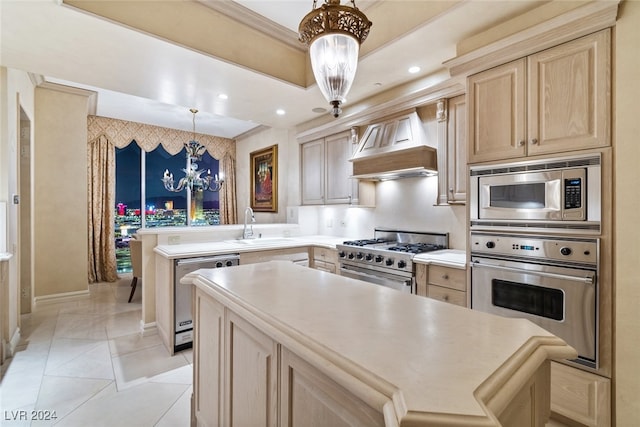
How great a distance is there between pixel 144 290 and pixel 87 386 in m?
1.04

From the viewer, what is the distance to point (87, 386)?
2234mm

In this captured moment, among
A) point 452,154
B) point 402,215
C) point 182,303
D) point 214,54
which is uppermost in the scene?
point 214,54

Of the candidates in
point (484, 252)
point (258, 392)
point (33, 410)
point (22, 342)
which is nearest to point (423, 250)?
point (484, 252)

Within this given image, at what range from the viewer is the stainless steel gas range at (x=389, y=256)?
2658mm

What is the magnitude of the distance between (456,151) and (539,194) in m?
0.95

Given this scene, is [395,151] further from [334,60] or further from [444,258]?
[334,60]

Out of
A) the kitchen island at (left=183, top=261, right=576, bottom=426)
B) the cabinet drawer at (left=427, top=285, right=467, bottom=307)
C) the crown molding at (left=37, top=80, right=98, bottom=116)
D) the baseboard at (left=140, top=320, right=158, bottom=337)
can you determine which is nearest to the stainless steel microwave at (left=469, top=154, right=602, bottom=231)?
the cabinet drawer at (left=427, top=285, right=467, bottom=307)

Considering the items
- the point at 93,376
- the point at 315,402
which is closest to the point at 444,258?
the point at 315,402

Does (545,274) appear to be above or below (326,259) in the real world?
above

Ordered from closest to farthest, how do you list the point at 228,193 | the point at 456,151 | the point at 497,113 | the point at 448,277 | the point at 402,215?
1. the point at 497,113
2. the point at 448,277
3. the point at 456,151
4. the point at 402,215
5. the point at 228,193

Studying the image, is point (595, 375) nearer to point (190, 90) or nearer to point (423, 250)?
point (423, 250)

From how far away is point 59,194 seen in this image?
4.14 meters

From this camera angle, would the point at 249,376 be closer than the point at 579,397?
Yes

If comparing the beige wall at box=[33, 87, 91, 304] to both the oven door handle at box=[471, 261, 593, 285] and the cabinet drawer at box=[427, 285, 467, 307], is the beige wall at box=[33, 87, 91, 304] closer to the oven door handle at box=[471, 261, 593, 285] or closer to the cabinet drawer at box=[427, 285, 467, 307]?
the cabinet drawer at box=[427, 285, 467, 307]
